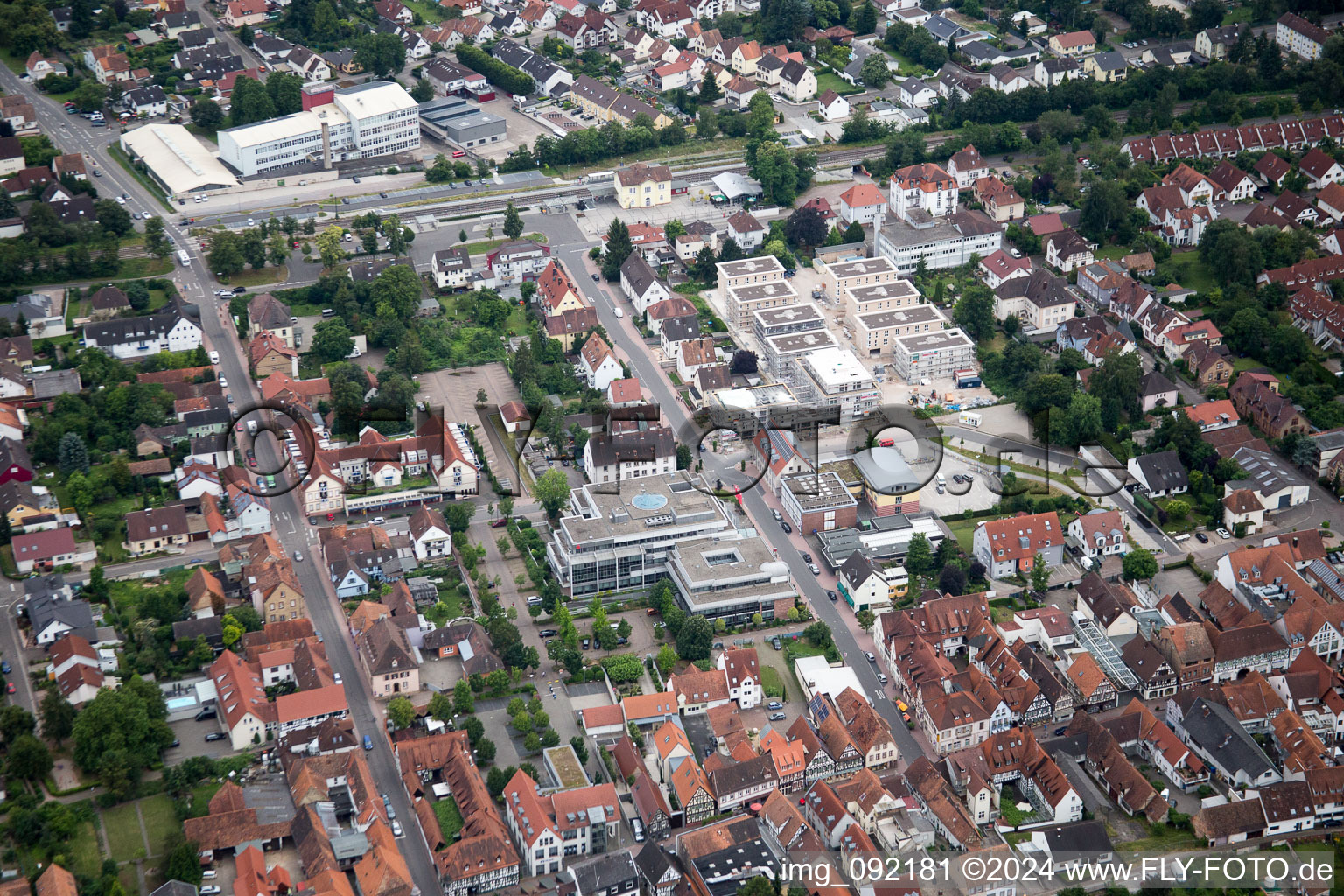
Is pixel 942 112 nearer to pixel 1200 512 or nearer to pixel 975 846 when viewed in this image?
pixel 1200 512

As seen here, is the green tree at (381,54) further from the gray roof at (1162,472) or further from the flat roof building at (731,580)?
the gray roof at (1162,472)

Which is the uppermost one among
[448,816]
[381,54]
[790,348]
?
[448,816]

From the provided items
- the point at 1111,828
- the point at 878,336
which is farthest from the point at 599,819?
the point at 878,336

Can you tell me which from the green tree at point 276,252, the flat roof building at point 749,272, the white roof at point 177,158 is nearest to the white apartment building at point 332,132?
the white roof at point 177,158

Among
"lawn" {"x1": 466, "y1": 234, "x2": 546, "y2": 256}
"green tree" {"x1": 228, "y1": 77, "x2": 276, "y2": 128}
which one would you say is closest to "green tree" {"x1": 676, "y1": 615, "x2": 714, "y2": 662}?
"lawn" {"x1": 466, "y1": 234, "x2": 546, "y2": 256}

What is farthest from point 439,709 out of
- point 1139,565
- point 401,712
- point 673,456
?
point 1139,565

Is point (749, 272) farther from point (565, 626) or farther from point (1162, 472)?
point (565, 626)
